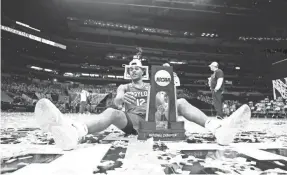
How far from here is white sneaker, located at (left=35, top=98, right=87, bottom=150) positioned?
139 cm

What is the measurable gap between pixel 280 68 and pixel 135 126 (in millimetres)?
13046

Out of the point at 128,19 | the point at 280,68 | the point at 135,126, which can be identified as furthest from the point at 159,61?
the point at 135,126

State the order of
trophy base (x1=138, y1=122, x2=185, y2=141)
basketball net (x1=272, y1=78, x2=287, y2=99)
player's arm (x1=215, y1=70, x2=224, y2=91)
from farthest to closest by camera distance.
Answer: basketball net (x1=272, y1=78, x2=287, y2=99)
player's arm (x1=215, y1=70, x2=224, y2=91)
trophy base (x1=138, y1=122, x2=185, y2=141)

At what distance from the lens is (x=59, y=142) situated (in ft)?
4.83

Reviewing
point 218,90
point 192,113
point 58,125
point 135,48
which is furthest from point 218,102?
point 135,48

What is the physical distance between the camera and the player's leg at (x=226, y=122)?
1623mm

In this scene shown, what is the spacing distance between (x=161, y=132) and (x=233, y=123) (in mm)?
621

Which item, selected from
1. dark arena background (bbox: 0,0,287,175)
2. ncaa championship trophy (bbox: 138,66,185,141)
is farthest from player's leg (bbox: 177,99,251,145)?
dark arena background (bbox: 0,0,287,175)

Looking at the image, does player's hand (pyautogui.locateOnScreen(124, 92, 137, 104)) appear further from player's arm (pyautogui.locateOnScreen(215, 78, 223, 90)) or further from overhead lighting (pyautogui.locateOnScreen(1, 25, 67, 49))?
overhead lighting (pyautogui.locateOnScreen(1, 25, 67, 49))

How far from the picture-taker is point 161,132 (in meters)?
1.97

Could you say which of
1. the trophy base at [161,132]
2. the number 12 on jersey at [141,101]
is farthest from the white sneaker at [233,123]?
the number 12 on jersey at [141,101]

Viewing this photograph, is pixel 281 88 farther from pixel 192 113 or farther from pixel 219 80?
pixel 192 113

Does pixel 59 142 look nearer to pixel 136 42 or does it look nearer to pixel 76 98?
pixel 76 98

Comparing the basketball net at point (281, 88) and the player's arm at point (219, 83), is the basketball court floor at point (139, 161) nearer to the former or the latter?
the player's arm at point (219, 83)
